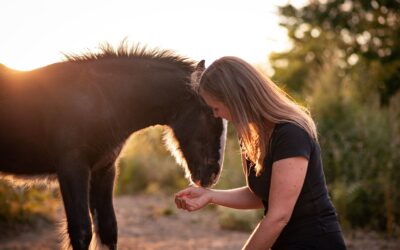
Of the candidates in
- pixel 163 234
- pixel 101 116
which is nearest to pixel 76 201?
pixel 101 116

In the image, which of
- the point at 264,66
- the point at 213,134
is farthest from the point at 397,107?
the point at 264,66

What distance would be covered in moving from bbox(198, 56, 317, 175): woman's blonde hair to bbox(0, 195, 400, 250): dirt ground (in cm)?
276

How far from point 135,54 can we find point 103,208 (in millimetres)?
1187

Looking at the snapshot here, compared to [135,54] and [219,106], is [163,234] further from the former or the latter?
[219,106]

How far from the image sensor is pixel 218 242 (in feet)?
22.6

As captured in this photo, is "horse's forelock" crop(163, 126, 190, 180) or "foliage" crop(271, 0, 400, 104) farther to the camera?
"foliage" crop(271, 0, 400, 104)

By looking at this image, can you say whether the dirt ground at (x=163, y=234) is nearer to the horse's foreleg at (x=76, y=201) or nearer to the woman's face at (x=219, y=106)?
the horse's foreleg at (x=76, y=201)

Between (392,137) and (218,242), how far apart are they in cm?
304

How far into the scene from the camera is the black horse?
3.69 m

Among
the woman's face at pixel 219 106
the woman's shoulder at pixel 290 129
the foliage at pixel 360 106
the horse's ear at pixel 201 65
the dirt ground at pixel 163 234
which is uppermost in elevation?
the horse's ear at pixel 201 65

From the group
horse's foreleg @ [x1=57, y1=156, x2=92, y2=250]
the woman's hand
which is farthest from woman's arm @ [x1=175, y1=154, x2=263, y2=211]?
horse's foreleg @ [x1=57, y1=156, x2=92, y2=250]

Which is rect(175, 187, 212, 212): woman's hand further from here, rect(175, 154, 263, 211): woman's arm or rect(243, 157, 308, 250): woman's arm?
rect(243, 157, 308, 250): woman's arm

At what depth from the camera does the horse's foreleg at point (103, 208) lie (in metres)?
3.90

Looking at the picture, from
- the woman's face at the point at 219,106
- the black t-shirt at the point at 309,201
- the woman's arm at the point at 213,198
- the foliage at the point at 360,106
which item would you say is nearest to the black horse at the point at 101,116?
the woman's arm at the point at 213,198
